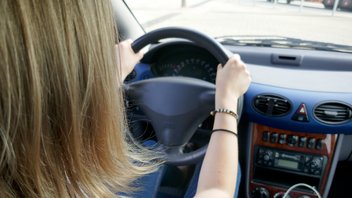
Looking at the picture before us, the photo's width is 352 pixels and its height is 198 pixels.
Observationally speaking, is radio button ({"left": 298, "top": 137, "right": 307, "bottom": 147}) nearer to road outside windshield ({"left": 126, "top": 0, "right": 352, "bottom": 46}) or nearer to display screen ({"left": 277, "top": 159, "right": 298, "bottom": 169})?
display screen ({"left": 277, "top": 159, "right": 298, "bottom": 169})

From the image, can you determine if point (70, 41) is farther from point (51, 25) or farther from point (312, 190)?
point (312, 190)

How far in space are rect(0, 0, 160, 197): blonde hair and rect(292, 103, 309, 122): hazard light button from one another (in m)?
1.12

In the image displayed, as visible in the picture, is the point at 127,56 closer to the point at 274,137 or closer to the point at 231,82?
the point at 231,82

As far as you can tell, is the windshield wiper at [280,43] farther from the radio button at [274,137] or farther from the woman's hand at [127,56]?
the woman's hand at [127,56]

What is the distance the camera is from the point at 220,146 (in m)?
1.04

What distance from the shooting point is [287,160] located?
75.6 inches

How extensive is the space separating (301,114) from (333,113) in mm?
143

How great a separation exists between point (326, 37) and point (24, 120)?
7.48ft

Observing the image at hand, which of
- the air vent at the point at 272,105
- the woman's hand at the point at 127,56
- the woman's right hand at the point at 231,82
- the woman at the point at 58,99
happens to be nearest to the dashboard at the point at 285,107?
the air vent at the point at 272,105

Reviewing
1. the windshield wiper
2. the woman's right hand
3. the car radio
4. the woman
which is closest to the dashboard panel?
the windshield wiper

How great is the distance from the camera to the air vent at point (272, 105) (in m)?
1.68

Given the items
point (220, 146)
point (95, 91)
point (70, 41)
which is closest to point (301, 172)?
point (220, 146)

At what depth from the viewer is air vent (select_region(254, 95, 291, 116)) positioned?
1685 mm

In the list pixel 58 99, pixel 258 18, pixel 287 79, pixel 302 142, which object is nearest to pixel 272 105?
pixel 287 79
